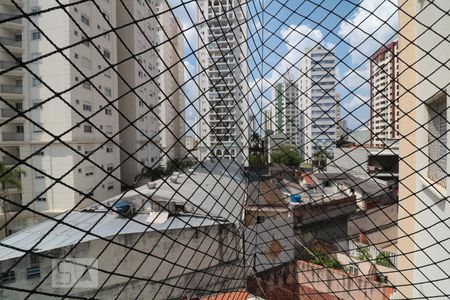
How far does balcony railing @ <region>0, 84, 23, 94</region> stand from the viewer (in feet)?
17.6

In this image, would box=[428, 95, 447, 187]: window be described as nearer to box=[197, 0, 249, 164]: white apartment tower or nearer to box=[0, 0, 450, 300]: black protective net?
box=[0, 0, 450, 300]: black protective net

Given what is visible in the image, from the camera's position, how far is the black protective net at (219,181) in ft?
2.67

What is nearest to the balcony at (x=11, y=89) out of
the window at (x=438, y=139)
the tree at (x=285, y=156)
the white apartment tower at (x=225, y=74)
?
the tree at (x=285, y=156)

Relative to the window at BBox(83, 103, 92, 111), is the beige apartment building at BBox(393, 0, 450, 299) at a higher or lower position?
lower

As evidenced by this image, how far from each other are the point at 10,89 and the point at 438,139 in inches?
256

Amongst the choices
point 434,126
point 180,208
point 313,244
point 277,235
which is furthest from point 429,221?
point 313,244

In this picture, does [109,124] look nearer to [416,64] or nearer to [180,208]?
[180,208]

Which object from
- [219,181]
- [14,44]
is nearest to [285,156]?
[219,181]

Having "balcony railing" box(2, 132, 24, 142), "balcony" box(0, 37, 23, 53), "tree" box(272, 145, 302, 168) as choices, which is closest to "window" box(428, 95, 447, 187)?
"tree" box(272, 145, 302, 168)

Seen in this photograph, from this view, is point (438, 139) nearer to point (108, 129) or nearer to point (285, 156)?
point (285, 156)

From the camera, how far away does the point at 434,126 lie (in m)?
0.92

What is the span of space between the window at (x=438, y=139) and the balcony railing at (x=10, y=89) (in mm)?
6358

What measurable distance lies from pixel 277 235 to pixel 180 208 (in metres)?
1.35

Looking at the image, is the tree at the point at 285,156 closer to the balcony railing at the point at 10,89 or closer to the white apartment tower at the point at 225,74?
the white apartment tower at the point at 225,74
